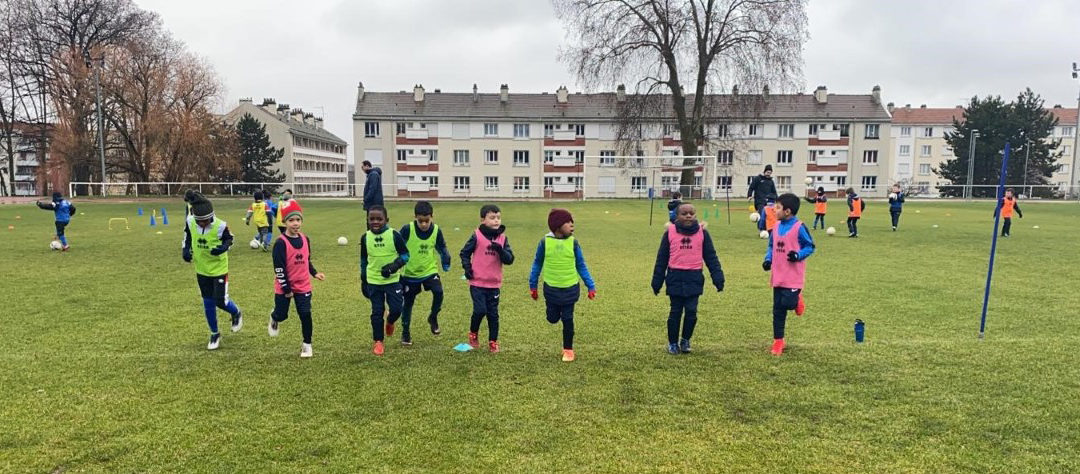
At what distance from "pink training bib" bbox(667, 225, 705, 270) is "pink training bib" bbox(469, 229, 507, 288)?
1845 millimetres

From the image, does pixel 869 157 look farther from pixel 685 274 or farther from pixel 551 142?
pixel 685 274

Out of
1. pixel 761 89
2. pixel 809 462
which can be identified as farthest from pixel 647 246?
pixel 761 89

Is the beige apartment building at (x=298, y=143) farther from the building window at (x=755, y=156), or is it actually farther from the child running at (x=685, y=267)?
the child running at (x=685, y=267)

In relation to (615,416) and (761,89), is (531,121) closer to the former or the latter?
(761,89)

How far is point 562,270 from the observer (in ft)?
20.6

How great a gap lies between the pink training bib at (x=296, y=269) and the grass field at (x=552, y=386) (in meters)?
0.74

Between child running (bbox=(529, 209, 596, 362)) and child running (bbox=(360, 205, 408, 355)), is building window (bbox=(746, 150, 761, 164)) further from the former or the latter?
child running (bbox=(360, 205, 408, 355))

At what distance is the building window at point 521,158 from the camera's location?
210 feet

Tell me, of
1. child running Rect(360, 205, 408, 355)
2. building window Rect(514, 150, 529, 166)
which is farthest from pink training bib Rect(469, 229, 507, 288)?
building window Rect(514, 150, 529, 166)

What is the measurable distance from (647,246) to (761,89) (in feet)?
80.2

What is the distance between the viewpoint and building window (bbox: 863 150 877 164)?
64.1 m

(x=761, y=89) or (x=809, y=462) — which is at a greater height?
(x=761, y=89)

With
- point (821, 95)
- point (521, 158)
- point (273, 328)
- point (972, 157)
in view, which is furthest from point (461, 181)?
point (273, 328)

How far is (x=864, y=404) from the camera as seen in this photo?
5.11 meters
